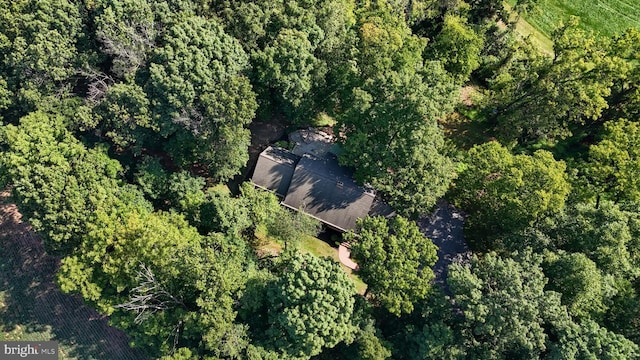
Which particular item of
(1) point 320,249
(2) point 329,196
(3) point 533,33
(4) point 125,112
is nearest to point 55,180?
(4) point 125,112

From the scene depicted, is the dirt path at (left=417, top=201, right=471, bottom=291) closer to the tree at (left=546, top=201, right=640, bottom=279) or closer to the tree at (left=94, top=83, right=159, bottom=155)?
the tree at (left=546, top=201, right=640, bottom=279)

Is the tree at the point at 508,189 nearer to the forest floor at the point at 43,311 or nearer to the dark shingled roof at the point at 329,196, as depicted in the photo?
the dark shingled roof at the point at 329,196

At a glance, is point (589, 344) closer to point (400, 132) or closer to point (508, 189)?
point (508, 189)

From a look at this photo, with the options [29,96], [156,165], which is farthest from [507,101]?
[29,96]

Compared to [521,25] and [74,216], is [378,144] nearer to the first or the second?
[74,216]

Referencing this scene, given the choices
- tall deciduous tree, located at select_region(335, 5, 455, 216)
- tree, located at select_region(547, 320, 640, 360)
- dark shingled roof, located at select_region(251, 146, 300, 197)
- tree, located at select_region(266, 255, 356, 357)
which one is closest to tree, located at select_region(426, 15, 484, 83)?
tall deciduous tree, located at select_region(335, 5, 455, 216)
